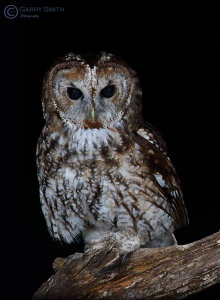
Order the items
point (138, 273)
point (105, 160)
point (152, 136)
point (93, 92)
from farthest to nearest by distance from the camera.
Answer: point (152, 136)
point (105, 160)
point (93, 92)
point (138, 273)

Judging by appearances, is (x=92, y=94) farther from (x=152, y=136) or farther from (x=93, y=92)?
(x=152, y=136)

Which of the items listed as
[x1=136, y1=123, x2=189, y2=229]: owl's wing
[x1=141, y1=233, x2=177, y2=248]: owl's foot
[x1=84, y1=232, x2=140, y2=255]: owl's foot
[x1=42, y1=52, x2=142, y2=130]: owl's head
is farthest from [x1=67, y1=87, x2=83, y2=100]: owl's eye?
[x1=141, y1=233, x2=177, y2=248]: owl's foot

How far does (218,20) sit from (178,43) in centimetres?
17

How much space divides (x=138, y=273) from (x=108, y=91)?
24.6 inches

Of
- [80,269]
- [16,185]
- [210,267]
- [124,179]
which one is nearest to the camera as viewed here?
[210,267]

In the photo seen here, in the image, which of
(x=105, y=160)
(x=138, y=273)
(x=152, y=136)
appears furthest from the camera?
(x=152, y=136)

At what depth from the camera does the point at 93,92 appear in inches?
82.7

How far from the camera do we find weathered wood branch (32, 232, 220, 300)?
1870 millimetres

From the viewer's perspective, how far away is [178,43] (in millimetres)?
2408

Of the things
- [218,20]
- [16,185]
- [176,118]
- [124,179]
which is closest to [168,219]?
[124,179]

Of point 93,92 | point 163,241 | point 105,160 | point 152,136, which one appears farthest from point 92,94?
point 163,241

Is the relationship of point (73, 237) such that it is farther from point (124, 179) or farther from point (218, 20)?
point (218, 20)

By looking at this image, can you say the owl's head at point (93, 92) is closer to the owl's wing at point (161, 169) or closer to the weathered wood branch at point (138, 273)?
the owl's wing at point (161, 169)

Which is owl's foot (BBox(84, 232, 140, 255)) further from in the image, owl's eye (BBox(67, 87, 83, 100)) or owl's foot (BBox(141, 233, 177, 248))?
owl's eye (BBox(67, 87, 83, 100))
